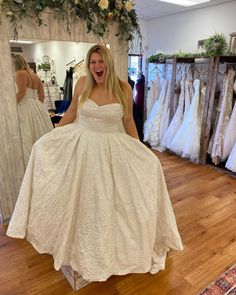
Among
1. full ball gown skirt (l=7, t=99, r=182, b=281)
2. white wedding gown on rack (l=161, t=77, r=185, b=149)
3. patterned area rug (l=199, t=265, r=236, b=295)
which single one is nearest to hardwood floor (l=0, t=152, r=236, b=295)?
patterned area rug (l=199, t=265, r=236, b=295)

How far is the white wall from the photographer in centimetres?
386

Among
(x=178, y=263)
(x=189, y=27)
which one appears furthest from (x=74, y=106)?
(x=189, y=27)

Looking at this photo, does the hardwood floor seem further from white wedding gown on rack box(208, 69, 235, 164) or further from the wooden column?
the wooden column

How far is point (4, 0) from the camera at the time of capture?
1.76 metres

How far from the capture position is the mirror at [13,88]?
1953 mm

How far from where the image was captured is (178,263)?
6.10 ft

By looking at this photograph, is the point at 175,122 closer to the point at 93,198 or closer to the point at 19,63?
the point at 19,63

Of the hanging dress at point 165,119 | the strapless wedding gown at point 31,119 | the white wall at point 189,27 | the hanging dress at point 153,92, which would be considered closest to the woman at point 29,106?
the strapless wedding gown at point 31,119

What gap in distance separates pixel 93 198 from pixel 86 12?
1.58 meters

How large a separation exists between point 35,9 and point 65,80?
0.62 metres

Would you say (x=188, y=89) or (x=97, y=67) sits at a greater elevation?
(x=97, y=67)

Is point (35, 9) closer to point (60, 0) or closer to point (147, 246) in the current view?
point (60, 0)

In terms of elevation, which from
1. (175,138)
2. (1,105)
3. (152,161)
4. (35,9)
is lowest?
(175,138)

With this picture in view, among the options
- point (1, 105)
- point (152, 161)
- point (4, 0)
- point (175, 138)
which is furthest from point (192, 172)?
point (4, 0)
